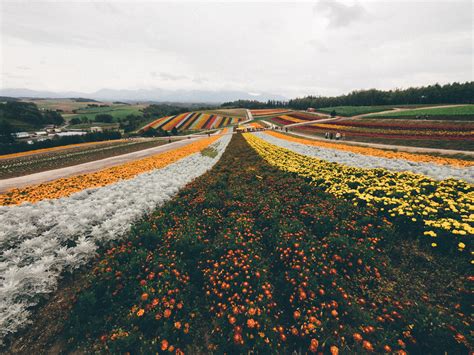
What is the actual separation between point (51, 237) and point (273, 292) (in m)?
6.26

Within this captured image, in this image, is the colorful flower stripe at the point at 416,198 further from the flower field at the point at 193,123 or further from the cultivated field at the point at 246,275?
the flower field at the point at 193,123

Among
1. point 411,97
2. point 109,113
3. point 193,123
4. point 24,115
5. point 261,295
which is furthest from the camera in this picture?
point 109,113

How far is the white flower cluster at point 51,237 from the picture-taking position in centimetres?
367

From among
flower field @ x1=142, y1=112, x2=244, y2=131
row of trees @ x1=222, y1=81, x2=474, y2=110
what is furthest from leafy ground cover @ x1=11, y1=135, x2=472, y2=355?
row of trees @ x1=222, y1=81, x2=474, y2=110

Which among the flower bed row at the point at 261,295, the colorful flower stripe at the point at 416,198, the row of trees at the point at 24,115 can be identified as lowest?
the flower bed row at the point at 261,295

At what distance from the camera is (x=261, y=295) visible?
3.74m

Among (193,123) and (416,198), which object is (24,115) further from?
(416,198)

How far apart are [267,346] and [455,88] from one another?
118 metres

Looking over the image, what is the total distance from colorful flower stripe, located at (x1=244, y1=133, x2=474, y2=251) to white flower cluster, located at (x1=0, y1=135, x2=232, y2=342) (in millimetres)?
8077

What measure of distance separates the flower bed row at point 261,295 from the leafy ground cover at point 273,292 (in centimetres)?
2

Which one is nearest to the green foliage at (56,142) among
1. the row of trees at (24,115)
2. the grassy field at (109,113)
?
the row of trees at (24,115)

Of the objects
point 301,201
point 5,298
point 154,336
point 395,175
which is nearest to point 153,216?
point 5,298

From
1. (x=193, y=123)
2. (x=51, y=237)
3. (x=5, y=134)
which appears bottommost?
(x=5, y=134)

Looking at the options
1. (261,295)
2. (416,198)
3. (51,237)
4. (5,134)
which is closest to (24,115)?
(5,134)
